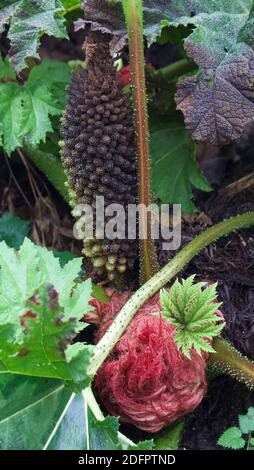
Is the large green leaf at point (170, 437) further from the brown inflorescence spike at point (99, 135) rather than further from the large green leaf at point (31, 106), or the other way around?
the large green leaf at point (31, 106)

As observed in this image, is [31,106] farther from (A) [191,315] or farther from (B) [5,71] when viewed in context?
(A) [191,315]

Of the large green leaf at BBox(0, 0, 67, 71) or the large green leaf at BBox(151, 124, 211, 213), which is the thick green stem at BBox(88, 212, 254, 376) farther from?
the large green leaf at BBox(0, 0, 67, 71)

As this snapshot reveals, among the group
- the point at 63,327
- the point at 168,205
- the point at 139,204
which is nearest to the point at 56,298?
the point at 63,327

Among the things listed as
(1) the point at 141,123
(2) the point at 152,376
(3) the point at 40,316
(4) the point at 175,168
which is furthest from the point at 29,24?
(2) the point at 152,376

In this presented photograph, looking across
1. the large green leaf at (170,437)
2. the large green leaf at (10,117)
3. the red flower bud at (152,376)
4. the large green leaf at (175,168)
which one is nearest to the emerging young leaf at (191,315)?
the red flower bud at (152,376)

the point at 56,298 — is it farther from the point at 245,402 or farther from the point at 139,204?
the point at 245,402

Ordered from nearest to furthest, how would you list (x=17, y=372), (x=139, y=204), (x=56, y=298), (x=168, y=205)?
(x=56, y=298)
(x=17, y=372)
(x=139, y=204)
(x=168, y=205)
